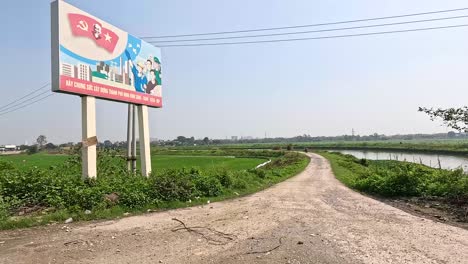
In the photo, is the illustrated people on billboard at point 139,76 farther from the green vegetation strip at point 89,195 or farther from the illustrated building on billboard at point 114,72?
the green vegetation strip at point 89,195

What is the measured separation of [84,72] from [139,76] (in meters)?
3.26

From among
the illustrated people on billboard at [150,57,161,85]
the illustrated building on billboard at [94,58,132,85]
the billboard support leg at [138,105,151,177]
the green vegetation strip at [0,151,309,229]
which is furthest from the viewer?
the illustrated people on billboard at [150,57,161,85]

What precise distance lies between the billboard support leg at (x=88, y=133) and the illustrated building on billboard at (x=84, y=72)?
60 centimetres

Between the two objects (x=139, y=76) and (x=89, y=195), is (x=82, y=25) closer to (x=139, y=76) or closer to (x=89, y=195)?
(x=139, y=76)

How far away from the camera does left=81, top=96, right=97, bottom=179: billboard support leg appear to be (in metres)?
11.2

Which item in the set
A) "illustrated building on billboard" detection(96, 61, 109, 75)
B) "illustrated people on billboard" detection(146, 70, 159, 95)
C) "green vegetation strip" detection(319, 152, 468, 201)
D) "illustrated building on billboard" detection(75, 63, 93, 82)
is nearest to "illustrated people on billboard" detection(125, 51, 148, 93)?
"illustrated people on billboard" detection(146, 70, 159, 95)

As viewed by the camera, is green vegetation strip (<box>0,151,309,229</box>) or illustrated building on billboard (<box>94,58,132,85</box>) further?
illustrated building on billboard (<box>94,58,132,85</box>)

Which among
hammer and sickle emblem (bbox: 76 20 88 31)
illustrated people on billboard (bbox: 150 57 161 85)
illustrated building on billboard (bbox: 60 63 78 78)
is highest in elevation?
hammer and sickle emblem (bbox: 76 20 88 31)

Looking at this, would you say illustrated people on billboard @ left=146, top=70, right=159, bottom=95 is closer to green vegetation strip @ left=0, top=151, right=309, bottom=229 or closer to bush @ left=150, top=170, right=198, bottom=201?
green vegetation strip @ left=0, top=151, right=309, bottom=229

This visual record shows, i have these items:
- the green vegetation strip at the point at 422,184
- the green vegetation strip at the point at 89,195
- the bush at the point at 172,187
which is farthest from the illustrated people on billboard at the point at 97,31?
the green vegetation strip at the point at 422,184

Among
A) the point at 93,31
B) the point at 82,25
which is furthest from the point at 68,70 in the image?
the point at 93,31

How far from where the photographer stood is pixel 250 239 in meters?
6.57

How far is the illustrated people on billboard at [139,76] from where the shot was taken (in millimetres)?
13998

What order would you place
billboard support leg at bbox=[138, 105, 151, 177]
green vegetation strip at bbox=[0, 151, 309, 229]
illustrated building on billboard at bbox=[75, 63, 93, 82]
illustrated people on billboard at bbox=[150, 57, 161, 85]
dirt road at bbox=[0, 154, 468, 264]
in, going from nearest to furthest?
dirt road at bbox=[0, 154, 468, 264] < green vegetation strip at bbox=[0, 151, 309, 229] < illustrated building on billboard at bbox=[75, 63, 93, 82] < billboard support leg at bbox=[138, 105, 151, 177] < illustrated people on billboard at bbox=[150, 57, 161, 85]
